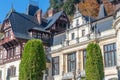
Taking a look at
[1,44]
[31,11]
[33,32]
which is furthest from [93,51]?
[31,11]

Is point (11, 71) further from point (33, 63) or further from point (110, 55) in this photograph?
point (110, 55)

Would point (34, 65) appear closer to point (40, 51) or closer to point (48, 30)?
point (40, 51)

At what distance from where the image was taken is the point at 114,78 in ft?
94.0

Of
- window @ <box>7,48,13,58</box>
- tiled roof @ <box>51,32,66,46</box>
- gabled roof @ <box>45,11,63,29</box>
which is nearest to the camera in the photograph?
tiled roof @ <box>51,32,66,46</box>

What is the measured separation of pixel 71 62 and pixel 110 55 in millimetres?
6151

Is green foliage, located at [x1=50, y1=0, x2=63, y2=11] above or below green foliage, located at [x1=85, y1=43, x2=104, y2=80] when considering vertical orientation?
above

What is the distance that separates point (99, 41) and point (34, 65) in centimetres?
956

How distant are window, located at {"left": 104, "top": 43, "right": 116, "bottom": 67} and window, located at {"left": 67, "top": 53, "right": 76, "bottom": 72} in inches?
192

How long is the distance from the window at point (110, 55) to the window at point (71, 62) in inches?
192

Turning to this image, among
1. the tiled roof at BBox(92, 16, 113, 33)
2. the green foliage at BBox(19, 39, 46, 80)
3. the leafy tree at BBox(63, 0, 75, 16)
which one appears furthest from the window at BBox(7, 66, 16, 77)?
the leafy tree at BBox(63, 0, 75, 16)

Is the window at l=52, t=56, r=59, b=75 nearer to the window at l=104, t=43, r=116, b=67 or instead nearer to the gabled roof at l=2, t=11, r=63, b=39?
the gabled roof at l=2, t=11, r=63, b=39

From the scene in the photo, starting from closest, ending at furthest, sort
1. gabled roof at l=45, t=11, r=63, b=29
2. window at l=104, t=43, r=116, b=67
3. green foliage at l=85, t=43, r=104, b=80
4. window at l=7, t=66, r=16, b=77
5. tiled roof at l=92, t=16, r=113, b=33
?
green foliage at l=85, t=43, r=104, b=80
window at l=104, t=43, r=116, b=67
tiled roof at l=92, t=16, r=113, b=33
window at l=7, t=66, r=16, b=77
gabled roof at l=45, t=11, r=63, b=29

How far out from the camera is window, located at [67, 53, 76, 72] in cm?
3397

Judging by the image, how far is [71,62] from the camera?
113 ft
